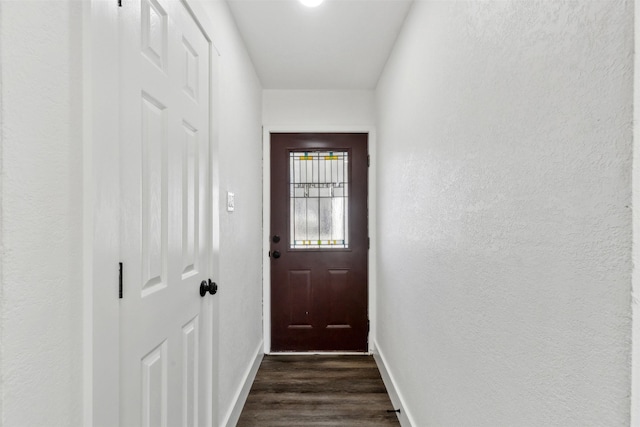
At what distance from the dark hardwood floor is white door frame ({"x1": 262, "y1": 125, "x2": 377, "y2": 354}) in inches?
13.1

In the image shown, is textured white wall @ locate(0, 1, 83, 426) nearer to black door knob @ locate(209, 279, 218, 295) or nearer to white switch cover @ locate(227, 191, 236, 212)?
black door knob @ locate(209, 279, 218, 295)

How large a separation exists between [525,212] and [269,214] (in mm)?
2582

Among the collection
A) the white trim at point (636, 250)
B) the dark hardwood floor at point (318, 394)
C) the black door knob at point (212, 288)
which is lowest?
the dark hardwood floor at point (318, 394)

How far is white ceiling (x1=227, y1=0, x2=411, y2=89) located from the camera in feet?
6.77

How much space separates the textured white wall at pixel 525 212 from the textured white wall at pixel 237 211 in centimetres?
103

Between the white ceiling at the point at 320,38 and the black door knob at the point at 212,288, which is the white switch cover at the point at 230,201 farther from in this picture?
the white ceiling at the point at 320,38

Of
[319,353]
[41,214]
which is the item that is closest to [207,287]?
[41,214]

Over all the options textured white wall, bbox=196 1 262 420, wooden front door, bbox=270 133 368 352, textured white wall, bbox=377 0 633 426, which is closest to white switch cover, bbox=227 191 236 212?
textured white wall, bbox=196 1 262 420

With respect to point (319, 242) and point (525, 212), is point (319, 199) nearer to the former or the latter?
point (319, 242)

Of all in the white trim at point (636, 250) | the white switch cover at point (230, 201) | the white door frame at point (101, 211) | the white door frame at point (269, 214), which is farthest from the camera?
the white door frame at point (269, 214)

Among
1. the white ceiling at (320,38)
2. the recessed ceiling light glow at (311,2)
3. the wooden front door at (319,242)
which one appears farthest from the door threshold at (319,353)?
the recessed ceiling light glow at (311,2)

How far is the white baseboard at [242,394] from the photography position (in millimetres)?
2022

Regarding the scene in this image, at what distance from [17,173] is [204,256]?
1.03 m

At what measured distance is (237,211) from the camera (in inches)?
89.6
